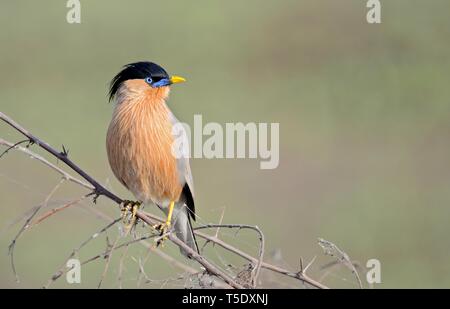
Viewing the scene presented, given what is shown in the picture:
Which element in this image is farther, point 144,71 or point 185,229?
point 144,71

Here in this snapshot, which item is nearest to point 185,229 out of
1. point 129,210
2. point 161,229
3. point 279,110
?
point 161,229

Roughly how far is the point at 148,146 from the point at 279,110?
7343 mm

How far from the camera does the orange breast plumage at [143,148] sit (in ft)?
15.1

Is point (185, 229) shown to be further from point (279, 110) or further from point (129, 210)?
point (279, 110)

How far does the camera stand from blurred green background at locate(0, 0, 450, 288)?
8883 mm

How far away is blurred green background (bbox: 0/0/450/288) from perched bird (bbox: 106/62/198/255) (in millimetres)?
2702

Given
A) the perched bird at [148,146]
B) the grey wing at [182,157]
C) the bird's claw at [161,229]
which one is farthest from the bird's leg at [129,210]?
the grey wing at [182,157]

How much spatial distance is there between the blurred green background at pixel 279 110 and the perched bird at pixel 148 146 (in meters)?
2.70

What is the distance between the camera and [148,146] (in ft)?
15.1

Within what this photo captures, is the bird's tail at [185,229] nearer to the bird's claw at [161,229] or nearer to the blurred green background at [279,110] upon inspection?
the bird's claw at [161,229]

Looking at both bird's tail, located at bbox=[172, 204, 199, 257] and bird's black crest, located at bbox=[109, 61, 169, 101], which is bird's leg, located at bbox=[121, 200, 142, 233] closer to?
bird's tail, located at bbox=[172, 204, 199, 257]

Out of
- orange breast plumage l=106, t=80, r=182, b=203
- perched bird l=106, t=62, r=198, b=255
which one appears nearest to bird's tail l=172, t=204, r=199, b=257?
perched bird l=106, t=62, r=198, b=255
